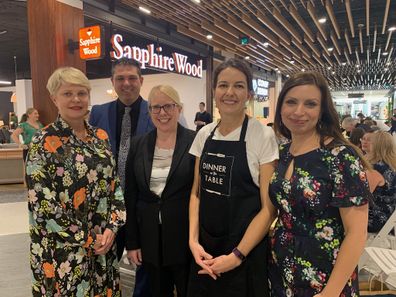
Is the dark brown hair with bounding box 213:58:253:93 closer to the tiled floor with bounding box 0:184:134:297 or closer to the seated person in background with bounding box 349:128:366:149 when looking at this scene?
the tiled floor with bounding box 0:184:134:297

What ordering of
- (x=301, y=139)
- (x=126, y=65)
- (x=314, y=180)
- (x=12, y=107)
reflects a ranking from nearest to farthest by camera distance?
(x=314, y=180)
(x=301, y=139)
(x=126, y=65)
(x=12, y=107)

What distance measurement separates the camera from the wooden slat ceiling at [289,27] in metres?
6.98

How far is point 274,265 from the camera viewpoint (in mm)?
1592

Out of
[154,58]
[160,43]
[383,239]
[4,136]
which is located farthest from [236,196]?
[4,136]

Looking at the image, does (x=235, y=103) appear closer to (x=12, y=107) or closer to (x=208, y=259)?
(x=208, y=259)

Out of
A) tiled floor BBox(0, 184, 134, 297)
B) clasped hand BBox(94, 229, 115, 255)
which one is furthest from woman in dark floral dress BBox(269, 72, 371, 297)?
tiled floor BBox(0, 184, 134, 297)

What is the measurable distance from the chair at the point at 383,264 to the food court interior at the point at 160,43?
0.02 m

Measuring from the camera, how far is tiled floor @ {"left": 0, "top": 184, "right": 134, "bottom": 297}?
3158mm

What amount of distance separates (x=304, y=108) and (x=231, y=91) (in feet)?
1.16

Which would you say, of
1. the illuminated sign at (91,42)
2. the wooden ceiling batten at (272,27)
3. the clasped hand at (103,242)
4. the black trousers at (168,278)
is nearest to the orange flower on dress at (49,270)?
the clasped hand at (103,242)

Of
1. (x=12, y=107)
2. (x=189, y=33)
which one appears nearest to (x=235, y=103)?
(x=189, y=33)

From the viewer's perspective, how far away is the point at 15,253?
4.06 metres

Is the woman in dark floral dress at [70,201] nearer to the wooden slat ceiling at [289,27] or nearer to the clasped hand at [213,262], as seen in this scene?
the clasped hand at [213,262]

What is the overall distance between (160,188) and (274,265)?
739 millimetres
